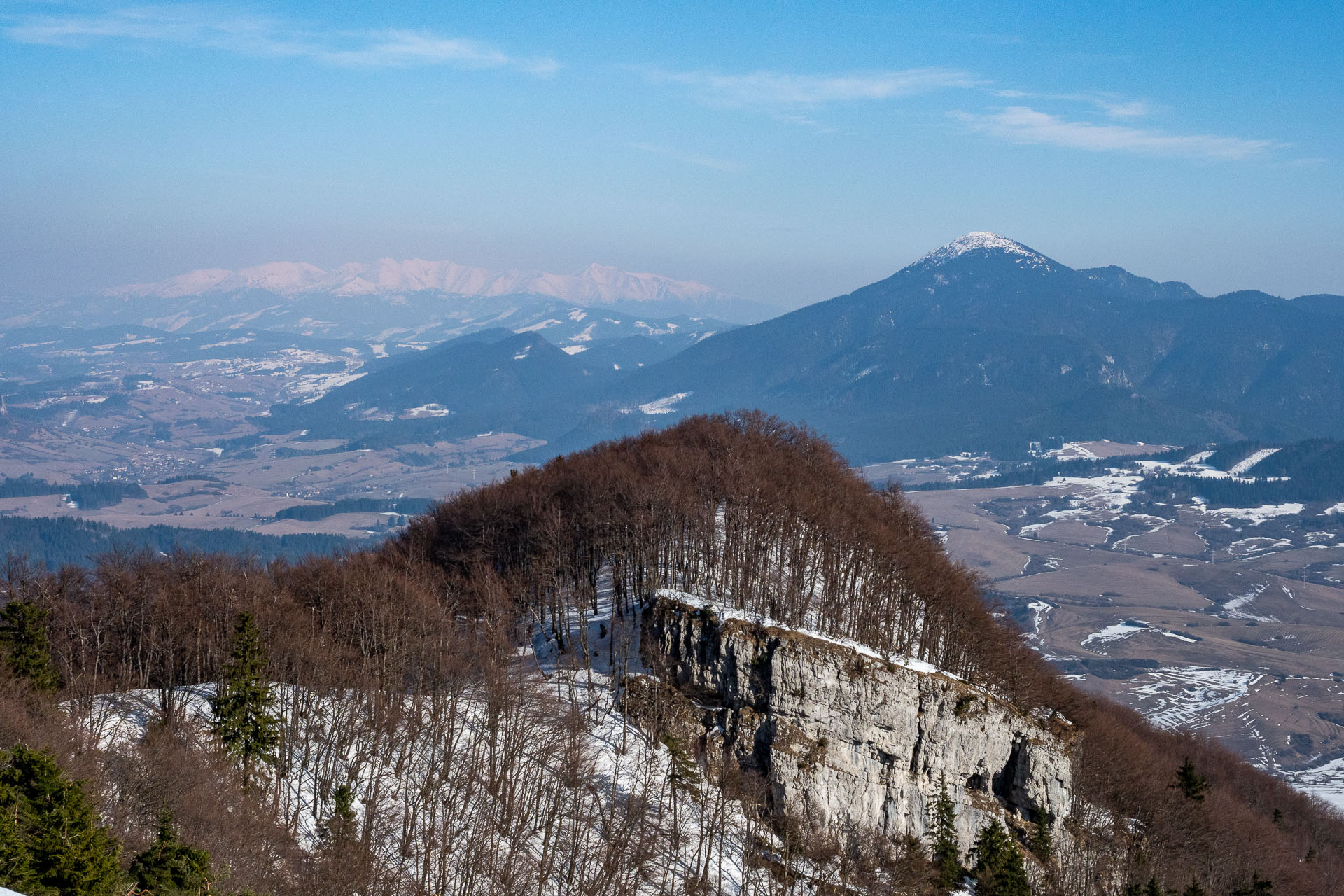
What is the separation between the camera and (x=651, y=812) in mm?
52906

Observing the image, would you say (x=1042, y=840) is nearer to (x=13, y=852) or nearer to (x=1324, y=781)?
(x=13, y=852)

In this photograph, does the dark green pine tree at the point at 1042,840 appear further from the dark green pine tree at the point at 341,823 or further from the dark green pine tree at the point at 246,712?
the dark green pine tree at the point at 246,712

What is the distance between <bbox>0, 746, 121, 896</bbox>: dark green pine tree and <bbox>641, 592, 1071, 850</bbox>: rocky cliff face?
3717cm

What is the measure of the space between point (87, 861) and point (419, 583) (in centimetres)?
4681

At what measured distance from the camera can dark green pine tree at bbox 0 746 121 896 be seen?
25.1 m

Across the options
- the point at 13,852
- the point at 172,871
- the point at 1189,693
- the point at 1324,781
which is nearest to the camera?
the point at 13,852

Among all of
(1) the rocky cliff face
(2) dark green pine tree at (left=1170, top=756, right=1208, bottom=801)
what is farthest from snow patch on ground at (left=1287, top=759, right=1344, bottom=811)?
(1) the rocky cliff face

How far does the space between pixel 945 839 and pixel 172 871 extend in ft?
153

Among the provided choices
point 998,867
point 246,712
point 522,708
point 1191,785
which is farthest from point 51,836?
point 1191,785

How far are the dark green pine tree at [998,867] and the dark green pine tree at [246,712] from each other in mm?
41196

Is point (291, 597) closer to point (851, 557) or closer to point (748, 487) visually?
point (748, 487)

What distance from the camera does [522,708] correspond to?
57.5 metres

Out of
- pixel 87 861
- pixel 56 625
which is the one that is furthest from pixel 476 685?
pixel 87 861

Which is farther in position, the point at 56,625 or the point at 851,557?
the point at 851,557
